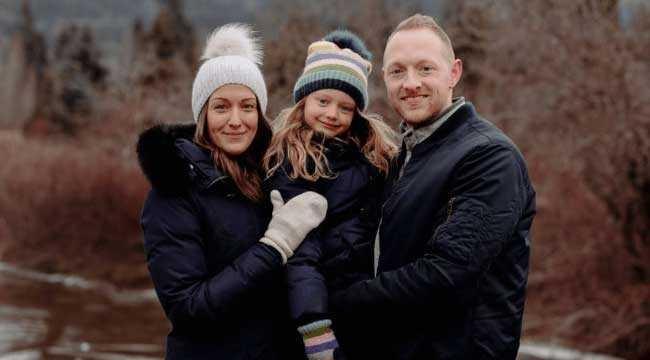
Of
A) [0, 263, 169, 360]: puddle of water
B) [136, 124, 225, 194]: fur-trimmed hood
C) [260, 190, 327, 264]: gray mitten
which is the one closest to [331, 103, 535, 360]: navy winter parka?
[260, 190, 327, 264]: gray mitten

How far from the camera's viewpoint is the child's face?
3211 mm

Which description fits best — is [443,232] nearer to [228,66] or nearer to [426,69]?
[426,69]

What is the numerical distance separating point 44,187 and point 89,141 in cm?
586

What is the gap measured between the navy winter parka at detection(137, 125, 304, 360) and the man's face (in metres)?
0.65

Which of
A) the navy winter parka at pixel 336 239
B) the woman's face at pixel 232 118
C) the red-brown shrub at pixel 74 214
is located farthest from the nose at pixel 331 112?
the red-brown shrub at pixel 74 214

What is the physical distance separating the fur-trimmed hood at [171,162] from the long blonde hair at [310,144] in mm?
244

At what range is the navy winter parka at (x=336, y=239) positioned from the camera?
9.20 feet

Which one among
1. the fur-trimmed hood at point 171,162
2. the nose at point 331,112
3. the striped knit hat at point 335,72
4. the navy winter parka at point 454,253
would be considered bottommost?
the navy winter parka at point 454,253

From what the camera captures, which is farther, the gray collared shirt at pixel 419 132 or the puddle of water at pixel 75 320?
the puddle of water at pixel 75 320

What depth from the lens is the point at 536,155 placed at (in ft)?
34.3

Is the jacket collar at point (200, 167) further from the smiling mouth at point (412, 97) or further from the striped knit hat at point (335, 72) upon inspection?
the smiling mouth at point (412, 97)

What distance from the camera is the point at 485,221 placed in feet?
8.36

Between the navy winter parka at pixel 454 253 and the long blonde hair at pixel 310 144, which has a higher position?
the long blonde hair at pixel 310 144

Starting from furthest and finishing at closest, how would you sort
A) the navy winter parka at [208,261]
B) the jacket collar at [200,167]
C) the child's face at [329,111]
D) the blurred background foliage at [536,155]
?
the blurred background foliage at [536,155] < the child's face at [329,111] < the jacket collar at [200,167] < the navy winter parka at [208,261]
